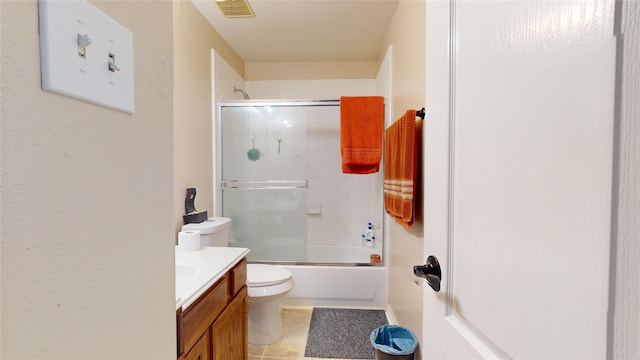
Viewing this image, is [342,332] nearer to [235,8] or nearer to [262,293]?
[262,293]

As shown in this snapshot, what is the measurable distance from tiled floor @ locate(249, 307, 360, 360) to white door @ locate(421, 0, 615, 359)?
1.42 m

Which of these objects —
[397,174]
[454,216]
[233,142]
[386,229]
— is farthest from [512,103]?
[233,142]

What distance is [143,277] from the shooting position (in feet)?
1.68

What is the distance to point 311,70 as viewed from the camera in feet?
10.5

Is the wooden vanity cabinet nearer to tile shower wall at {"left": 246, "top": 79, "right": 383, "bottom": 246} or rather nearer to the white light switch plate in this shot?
the white light switch plate

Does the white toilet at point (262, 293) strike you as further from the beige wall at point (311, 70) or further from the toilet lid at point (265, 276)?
the beige wall at point (311, 70)

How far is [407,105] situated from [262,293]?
1.45 metres

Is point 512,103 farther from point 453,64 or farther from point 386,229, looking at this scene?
point 386,229

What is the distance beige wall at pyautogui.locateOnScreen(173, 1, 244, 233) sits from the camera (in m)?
1.88

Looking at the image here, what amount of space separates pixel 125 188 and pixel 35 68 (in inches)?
7.9

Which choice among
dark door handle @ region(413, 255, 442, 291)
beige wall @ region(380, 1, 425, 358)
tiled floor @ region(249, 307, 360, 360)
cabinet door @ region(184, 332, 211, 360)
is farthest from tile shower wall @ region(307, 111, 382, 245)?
dark door handle @ region(413, 255, 442, 291)

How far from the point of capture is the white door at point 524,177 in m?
0.31

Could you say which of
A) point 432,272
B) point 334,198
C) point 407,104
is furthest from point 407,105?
point 334,198

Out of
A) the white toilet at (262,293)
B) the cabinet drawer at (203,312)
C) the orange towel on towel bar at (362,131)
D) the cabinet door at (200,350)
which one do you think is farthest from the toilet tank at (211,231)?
the orange towel on towel bar at (362,131)
